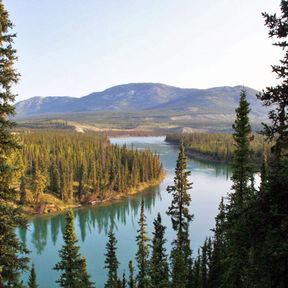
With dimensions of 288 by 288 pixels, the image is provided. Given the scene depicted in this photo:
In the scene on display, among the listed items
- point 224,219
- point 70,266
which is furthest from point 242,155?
point 70,266

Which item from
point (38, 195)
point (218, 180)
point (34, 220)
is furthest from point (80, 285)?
point (218, 180)

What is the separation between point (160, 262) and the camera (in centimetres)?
3856

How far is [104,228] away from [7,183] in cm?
8332

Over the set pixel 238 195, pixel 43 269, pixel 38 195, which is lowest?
pixel 43 269

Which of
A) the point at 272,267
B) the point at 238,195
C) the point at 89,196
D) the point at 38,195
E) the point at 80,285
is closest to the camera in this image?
the point at 272,267

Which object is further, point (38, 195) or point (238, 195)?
point (38, 195)

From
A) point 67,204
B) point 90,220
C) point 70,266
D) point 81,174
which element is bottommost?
point 90,220

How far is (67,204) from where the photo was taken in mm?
116500

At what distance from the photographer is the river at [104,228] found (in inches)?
2914

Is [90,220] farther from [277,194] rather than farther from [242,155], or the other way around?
[277,194]

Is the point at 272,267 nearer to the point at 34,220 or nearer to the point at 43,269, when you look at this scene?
the point at 43,269

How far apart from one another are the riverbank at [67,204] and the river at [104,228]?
2905 millimetres

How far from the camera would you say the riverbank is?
107000mm

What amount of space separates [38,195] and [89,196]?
19359mm
